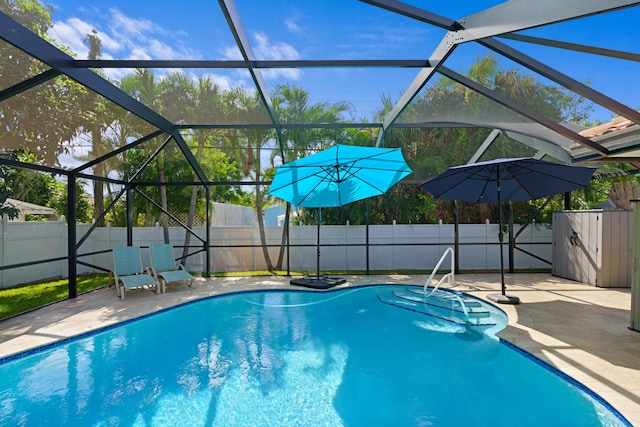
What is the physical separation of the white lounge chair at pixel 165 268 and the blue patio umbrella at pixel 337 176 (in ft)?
9.00

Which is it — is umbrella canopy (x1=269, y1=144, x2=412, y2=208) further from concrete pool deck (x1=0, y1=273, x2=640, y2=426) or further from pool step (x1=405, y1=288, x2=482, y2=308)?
pool step (x1=405, y1=288, x2=482, y2=308)

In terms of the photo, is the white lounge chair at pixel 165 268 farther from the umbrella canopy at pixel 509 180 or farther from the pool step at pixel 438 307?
the umbrella canopy at pixel 509 180

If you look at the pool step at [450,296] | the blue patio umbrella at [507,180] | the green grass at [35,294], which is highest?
the blue patio umbrella at [507,180]

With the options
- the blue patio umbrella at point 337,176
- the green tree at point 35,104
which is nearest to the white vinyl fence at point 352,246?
the blue patio umbrella at point 337,176

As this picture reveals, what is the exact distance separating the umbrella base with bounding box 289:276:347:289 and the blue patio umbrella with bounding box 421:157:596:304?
3.01 metres

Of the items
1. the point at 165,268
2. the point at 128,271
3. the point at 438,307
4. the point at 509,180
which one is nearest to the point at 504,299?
the point at 438,307

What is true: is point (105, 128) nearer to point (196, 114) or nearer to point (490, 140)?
point (196, 114)

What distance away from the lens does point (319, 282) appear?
26.2 feet

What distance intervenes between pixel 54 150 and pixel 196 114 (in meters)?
2.57

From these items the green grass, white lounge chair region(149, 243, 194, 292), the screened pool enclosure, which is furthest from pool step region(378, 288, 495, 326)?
the green grass

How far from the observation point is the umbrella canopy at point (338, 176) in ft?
21.3

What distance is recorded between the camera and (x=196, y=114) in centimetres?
715

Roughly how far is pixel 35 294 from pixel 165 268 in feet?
9.51

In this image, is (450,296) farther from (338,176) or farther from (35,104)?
(35,104)
